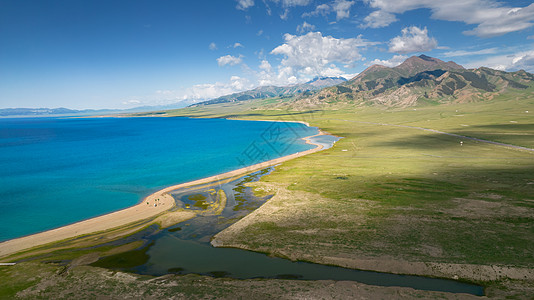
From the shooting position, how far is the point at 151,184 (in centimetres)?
7706

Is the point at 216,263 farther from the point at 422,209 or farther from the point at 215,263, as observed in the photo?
the point at 422,209

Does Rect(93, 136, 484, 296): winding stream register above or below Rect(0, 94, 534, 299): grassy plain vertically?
below

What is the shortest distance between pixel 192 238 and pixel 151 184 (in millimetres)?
41435

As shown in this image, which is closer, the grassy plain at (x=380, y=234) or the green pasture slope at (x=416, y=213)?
the grassy plain at (x=380, y=234)

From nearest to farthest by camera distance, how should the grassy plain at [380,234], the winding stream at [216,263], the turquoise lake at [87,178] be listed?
the grassy plain at [380,234], the winding stream at [216,263], the turquoise lake at [87,178]

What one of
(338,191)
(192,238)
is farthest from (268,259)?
(338,191)

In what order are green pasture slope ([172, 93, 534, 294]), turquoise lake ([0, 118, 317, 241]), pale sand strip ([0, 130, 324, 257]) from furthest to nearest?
turquoise lake ([0, 118, 317, 241]), pale sand strip ([0, 130, 324, 257]), green pasture slope ([172, 93, 534, 294])

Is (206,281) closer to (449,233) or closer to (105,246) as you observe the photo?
(105,246)

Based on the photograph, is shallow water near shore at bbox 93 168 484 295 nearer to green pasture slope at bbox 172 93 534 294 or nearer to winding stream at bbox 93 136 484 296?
winding stream at bbox 93 136 484 296

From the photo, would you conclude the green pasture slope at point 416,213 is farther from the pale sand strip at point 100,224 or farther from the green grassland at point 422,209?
the pale sand strip at point 100,224

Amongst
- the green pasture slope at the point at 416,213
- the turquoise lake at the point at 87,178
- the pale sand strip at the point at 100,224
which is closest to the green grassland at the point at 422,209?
the green pasture slope at the point at 416,213

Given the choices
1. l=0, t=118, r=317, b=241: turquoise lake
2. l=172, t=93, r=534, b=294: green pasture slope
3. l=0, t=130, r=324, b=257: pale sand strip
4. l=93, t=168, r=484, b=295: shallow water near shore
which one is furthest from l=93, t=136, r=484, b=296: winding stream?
l=0, t=118, r=317, b=241: turquoise lake

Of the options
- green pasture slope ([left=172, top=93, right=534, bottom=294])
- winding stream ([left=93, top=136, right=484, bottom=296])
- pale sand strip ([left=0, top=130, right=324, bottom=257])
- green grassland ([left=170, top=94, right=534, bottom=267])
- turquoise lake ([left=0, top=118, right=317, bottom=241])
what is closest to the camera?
winding stream ([left=93, top=136, right=484, bottom=296])


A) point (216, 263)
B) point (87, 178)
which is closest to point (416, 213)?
point (216, 263)
